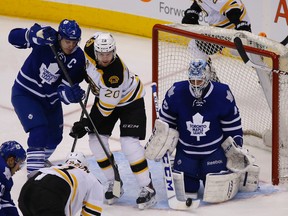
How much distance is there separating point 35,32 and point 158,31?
1123 mm

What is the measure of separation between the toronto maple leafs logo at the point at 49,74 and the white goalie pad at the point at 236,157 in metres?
1.06

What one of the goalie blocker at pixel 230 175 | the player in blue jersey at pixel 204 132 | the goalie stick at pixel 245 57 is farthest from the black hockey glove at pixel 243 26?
the goalie blocker at pixel 230 175

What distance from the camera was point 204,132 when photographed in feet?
19.3

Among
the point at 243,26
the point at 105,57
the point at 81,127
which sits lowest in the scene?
the point at 81,127

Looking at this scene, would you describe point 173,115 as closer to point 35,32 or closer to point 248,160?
point 248,160

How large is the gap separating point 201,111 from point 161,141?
29cm

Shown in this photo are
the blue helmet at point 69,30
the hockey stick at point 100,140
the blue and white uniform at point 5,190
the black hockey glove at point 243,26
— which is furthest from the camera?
the black hockey glove at point 243,26

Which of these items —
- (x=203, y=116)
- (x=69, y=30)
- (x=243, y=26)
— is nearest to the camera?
(x=69, y=30)

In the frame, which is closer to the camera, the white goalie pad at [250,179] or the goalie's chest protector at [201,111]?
the goalie's chest protector at [201,111]

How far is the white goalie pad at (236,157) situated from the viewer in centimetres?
585

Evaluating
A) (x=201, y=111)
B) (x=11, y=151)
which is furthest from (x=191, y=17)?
(x=11, y=151)

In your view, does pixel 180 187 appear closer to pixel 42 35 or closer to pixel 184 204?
pixel 184 204

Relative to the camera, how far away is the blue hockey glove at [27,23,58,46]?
19.0 feet

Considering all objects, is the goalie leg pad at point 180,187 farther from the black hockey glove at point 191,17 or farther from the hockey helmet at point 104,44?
the black hockey glove at point 191,17
